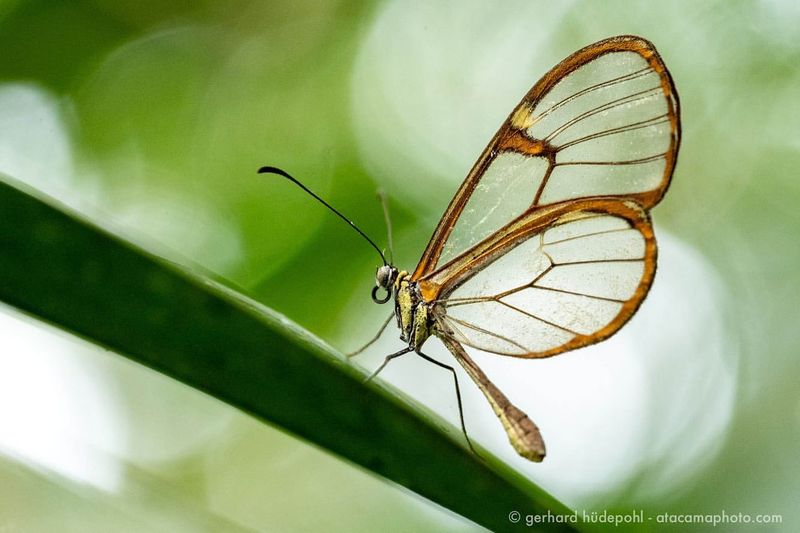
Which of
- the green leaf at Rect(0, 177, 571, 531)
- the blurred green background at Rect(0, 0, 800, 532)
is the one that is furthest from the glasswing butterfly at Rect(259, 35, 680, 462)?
the blurred green background at Rect(0, 0, 800, 532)

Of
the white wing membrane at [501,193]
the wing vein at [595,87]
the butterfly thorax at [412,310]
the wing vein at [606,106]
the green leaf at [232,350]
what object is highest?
the wing vein at [595,87]

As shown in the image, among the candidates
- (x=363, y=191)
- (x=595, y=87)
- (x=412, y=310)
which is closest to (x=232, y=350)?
(x=412, y=310)

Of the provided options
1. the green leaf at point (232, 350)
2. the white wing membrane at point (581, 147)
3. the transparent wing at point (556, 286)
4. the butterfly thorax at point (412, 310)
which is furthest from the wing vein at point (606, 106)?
the green leaf at point (232, 350)

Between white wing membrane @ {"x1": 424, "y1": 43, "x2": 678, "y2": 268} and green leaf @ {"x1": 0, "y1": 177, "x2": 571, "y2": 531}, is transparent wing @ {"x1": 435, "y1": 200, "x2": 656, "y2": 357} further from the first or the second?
green leaf @ {"x1": 0, "y1": 177, "x2": 571, "y2": 531}

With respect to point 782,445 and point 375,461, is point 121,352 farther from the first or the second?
point 782,445

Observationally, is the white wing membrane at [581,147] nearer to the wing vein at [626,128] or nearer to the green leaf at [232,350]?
the wing vein at [626,128]

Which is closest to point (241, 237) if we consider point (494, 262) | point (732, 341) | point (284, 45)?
point (284, 45)
